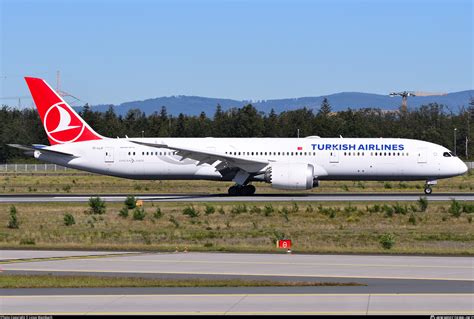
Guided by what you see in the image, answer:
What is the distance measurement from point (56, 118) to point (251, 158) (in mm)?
13154

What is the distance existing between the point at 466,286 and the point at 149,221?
21818mm

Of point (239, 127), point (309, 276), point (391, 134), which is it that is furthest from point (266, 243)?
point (391, 134)

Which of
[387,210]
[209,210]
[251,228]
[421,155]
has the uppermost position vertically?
[421,155]

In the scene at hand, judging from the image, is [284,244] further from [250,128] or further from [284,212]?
[250,128]

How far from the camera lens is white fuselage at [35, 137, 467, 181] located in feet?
173

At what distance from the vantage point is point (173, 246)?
30375mm

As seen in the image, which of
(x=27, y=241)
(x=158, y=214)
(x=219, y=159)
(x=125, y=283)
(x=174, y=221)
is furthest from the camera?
(x=219, y=159)

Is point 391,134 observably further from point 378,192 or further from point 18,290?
point 18,290

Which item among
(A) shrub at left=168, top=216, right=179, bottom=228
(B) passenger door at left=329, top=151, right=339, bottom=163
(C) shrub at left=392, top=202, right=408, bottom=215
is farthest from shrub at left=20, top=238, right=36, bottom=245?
(B) passenger door at left=329, top=151, right=339, bottom=163

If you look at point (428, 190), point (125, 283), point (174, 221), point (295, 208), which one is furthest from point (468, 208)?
point (125, 283)

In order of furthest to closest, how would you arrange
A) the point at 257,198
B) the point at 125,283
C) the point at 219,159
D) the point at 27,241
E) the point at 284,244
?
the point at 219,159 < the point at 257,198 < the point at 27,241 < the point at 284,244 < the point at 125,283

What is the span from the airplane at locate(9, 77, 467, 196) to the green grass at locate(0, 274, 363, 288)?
96.2 ft

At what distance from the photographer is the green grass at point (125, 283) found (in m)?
20.7

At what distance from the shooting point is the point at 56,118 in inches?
2196
